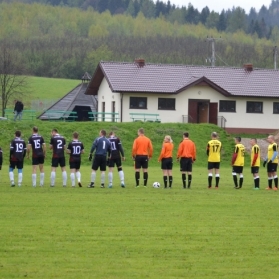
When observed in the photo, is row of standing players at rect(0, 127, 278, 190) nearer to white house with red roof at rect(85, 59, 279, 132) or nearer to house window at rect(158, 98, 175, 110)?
white house with red roof at rect(85, 59, 279, 132)

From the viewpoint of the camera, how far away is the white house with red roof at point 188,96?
6266cm

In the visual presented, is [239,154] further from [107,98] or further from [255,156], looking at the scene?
[107,98]

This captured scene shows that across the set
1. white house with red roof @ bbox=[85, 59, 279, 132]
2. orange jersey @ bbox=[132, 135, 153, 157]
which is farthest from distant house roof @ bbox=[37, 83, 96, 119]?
orange jersey @ bbox=[132, 135, 153, 157]

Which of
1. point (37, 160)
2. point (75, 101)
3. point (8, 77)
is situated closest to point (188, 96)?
point (75, 101)

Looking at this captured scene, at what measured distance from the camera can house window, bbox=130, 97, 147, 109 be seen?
63.0 metres

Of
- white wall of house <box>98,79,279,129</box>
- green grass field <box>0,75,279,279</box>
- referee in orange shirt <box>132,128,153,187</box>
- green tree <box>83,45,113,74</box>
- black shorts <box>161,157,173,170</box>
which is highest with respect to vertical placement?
green tree <box>83,45,113,74</box>

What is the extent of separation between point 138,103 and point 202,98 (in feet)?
15.8

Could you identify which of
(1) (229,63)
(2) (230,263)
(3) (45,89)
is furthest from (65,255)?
(1) (229,63)

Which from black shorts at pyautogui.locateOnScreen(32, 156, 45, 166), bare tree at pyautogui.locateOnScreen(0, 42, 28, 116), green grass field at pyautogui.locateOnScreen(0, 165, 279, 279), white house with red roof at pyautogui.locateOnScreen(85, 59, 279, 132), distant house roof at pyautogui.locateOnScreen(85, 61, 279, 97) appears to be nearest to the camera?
green grass field at pyautogui.locateOnScreen(0, 165, 279, 279)

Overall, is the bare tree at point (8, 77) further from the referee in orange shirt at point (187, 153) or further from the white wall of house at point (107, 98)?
the referee in orange shirt at point (187, 153)

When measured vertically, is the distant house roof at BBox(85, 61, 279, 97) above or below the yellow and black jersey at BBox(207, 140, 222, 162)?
above

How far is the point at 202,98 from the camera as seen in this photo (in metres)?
63.5

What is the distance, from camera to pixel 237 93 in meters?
63.7

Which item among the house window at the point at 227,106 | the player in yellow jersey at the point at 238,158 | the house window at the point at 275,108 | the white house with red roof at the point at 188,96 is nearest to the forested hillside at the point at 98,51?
the white house with red roof at the point at 188,96
